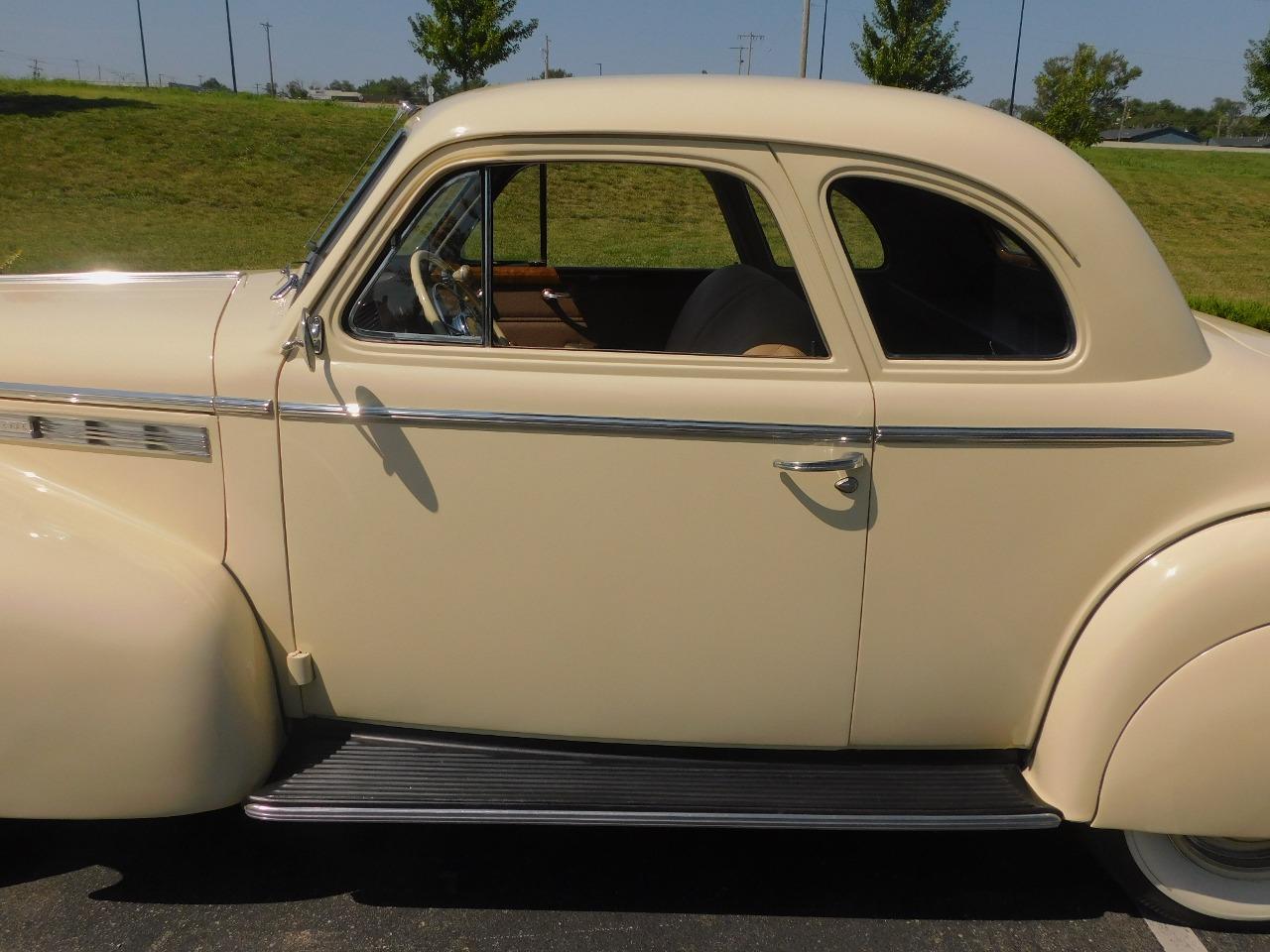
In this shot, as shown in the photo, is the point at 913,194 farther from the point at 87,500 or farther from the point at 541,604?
the point at 87,500

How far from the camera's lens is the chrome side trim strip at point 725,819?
2271 millimetres

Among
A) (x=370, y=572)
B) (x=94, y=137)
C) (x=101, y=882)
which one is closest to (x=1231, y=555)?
(x=370, y=572)

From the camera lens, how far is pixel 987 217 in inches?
89.4

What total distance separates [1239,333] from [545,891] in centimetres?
240

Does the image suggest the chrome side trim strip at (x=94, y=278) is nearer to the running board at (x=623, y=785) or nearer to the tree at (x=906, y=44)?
the running board at (x=623, y=785)

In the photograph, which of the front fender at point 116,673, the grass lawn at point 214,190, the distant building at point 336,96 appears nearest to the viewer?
the front fender at point 116,673

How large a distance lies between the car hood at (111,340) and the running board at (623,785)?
906 mm

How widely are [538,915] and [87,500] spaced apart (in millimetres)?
1452

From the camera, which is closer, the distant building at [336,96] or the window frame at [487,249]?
the window frame at [487,249]

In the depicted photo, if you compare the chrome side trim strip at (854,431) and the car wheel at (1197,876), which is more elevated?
the chrome side trim strip at (854,431)

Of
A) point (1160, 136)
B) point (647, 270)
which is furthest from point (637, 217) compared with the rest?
point (1160, 136)

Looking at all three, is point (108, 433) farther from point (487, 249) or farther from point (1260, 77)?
point (1260, 77)

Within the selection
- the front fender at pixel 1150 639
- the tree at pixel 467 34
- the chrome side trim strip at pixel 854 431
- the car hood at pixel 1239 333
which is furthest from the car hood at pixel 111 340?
the tree at pixel 467 34

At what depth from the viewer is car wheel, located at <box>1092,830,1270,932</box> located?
8.04 feet
